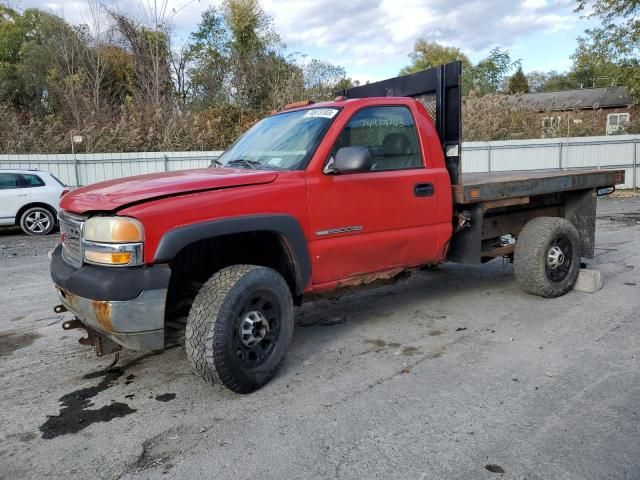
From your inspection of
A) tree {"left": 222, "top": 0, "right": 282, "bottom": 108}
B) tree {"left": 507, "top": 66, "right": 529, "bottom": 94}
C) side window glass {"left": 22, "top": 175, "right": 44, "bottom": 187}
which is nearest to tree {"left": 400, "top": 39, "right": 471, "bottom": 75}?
tree {"left": 507, "top": 66, "right": 529, "bottom": 94}

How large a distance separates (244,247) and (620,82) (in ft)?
79.9

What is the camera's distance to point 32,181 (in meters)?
12.1

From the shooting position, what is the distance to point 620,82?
22906 millimetres

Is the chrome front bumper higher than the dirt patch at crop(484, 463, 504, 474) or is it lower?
higher

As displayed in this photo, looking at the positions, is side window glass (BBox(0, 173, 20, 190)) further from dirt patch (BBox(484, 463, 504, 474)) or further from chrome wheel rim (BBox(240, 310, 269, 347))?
dirt patch (BBox(484, 463, 504, 474))

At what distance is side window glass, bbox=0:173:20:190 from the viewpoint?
11784mm

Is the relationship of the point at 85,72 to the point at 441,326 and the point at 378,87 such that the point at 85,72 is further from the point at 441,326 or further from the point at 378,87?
the point at 441,326

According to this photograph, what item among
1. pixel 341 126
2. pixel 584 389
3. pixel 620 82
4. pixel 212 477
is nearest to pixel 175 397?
pixel 212 477

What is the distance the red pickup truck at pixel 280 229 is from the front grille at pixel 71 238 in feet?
0.05

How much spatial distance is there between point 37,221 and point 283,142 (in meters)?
9.88

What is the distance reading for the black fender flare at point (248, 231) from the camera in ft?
10.4

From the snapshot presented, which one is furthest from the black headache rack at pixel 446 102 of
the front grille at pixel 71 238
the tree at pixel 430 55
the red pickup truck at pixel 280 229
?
the tree at pixel 430 55

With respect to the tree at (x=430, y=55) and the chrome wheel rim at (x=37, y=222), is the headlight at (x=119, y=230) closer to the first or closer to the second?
the chrome wheel rim at (x=37, y=222)

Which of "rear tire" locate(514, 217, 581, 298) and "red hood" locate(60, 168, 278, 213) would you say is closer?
"red hood" locate(60, 168, 278, 213)
